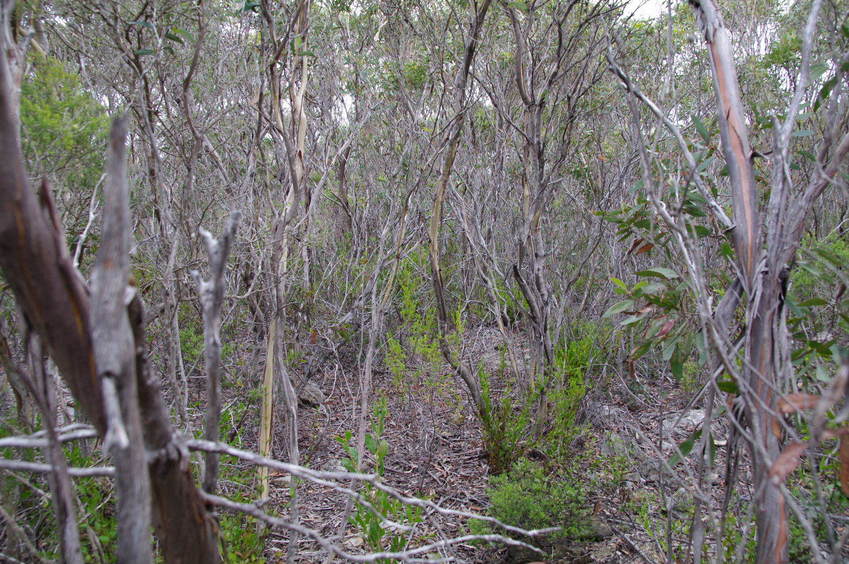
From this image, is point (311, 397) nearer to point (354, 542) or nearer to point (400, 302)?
point (400, 302)

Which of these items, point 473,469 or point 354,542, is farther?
point 473,469

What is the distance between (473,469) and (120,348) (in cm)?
309

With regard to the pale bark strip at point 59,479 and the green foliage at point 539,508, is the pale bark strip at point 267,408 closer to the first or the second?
the green foliage at point 539,508

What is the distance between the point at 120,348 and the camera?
0.64m

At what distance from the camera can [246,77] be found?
3617 mm

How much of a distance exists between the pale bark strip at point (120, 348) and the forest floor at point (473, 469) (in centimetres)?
137

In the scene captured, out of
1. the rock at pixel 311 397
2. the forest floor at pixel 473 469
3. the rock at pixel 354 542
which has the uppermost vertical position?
the rock at pixel 311 397

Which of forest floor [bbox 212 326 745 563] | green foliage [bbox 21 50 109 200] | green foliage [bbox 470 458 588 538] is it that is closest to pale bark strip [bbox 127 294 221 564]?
forest floor [bbox 212 326 745 563]

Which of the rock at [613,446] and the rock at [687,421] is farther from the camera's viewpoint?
the rock at [687,421]

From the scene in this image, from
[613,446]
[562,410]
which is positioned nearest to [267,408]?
[562,410]

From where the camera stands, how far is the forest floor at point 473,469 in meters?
2.46

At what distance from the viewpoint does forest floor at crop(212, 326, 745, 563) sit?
8.07ft

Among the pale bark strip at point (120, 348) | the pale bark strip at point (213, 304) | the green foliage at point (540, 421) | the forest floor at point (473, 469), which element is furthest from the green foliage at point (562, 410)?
the pale bark strip at point (120, 348)

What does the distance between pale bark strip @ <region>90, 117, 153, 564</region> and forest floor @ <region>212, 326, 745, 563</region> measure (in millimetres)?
1371
